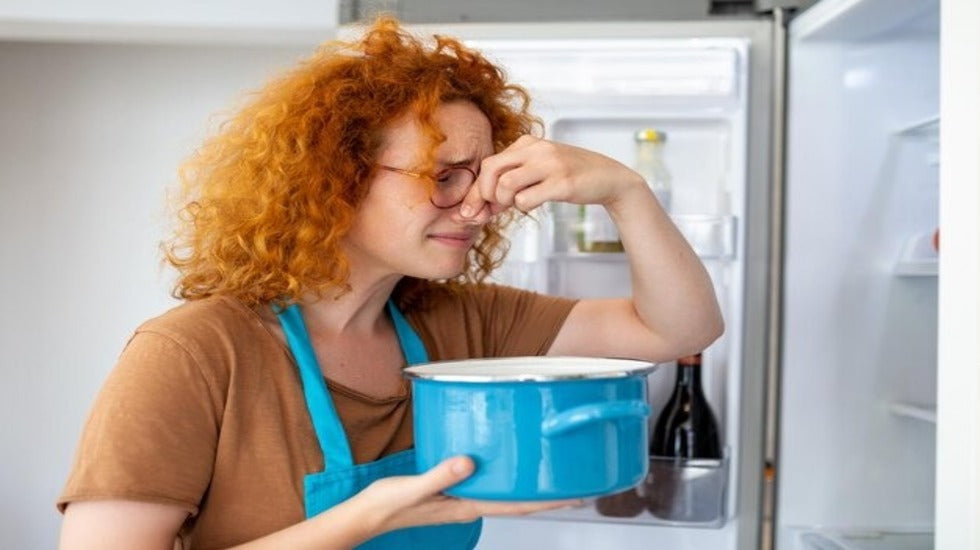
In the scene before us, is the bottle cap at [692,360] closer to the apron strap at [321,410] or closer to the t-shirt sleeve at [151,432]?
the apron strap at [321,410]

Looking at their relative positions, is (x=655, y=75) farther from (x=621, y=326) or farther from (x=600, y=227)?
(x=621, y=326)

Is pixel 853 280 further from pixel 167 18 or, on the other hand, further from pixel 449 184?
pixel 167 18

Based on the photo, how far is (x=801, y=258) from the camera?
162 cm

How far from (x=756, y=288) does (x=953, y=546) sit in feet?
2.32

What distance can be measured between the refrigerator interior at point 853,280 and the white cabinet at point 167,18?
88 centimetres

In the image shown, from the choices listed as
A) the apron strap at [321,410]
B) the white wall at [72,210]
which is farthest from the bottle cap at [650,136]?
the white wall at [72,210]

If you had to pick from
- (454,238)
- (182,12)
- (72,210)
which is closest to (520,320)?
(454,238)

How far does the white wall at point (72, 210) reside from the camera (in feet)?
7.62

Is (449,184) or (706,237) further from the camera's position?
(706,237)

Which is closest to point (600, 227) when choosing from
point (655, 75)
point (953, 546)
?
point (655, 75)

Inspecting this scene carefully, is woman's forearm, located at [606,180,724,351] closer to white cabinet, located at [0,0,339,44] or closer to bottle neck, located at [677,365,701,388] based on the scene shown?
bottle neck, located at [677,365,701,388]

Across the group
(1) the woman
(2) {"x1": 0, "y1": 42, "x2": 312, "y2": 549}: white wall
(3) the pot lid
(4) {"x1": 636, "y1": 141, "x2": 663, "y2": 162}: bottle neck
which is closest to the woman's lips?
(1) the woman

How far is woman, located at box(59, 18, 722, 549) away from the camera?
83 centimetres

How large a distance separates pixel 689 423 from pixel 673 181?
1.33 feet
